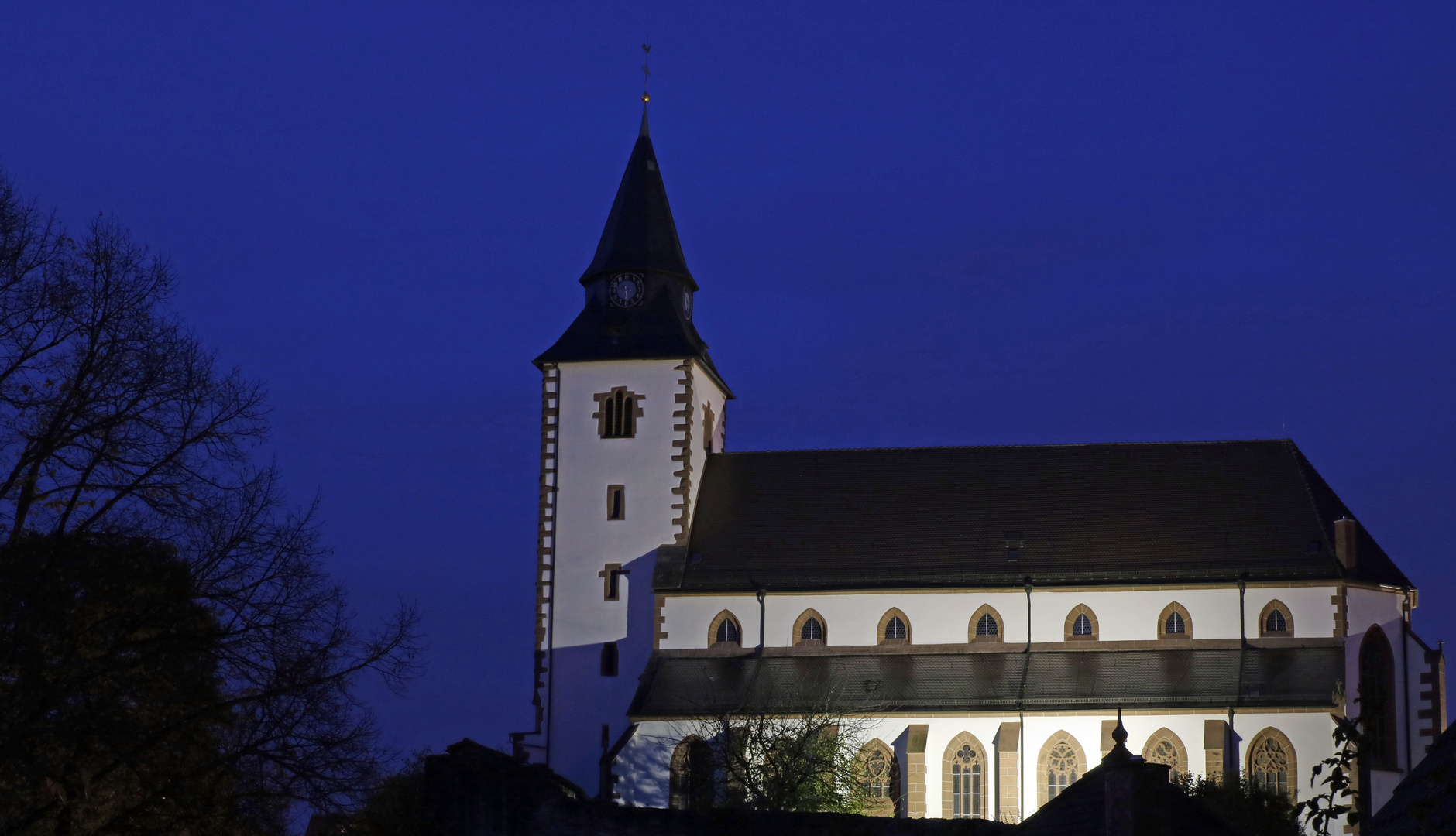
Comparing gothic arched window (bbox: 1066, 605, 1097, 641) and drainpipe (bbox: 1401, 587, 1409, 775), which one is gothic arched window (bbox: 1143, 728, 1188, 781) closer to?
gothic arched window (bbox: 1066, 605, 1097, 641)

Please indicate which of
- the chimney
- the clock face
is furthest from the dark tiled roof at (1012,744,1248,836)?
the clock face

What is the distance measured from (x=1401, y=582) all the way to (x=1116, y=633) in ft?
24.8

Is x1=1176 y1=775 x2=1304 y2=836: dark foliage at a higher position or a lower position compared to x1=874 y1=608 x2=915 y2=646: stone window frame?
lower

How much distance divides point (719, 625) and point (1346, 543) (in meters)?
16.4

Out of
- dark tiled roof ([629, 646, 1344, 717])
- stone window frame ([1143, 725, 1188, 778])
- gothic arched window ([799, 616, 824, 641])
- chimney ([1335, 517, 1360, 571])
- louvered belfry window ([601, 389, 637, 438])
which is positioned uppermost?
louvered belfry window ([601, 389, 637, 438])

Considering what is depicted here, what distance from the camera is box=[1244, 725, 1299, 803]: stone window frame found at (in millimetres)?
44938

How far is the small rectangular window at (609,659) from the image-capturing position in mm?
51094

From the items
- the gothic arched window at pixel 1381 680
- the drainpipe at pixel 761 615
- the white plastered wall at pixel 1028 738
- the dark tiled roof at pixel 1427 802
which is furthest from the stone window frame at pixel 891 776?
the dark tiled roof at pixel 1427 802

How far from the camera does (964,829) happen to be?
25.8 m

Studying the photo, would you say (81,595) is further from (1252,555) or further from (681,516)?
(1252,555)

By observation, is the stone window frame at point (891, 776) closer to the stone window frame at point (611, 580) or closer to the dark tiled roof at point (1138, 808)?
the stone window frame at point (611, 580)

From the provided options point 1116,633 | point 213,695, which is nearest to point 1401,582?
point 1116,633

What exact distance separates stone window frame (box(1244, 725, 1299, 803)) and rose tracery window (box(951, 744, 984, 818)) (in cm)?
653

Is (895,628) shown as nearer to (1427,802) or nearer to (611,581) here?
(611,581)
